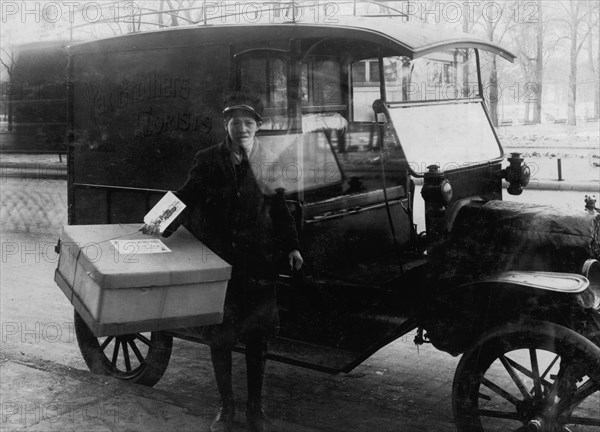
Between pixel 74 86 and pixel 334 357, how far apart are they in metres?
3.01

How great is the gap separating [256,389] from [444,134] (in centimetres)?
207

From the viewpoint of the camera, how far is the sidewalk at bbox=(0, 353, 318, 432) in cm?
373

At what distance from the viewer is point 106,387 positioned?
429 cm

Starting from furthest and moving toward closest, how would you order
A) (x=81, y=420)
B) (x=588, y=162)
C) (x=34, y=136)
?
1. (x=588, y=162)
2. (x=34, y=136)
3. (x=81, y=420)

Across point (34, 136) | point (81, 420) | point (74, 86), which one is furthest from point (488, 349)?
point (34, 136)

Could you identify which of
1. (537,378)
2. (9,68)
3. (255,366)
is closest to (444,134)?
(537,378)

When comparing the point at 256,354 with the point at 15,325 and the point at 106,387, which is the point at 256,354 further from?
the point at 15,325

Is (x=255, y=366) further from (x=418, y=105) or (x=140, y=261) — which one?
(x=418, y=105)

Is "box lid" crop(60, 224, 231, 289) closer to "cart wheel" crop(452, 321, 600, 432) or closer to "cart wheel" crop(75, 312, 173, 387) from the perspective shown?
"cart wheel" crop(75, 312, 173, 387)

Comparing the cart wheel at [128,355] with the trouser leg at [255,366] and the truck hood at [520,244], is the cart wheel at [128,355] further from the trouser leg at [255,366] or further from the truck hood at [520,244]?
the truck hood at [520,244]

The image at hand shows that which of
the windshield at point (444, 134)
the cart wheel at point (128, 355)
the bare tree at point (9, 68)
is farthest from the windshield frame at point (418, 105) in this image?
the bare tree at point (9, 68)

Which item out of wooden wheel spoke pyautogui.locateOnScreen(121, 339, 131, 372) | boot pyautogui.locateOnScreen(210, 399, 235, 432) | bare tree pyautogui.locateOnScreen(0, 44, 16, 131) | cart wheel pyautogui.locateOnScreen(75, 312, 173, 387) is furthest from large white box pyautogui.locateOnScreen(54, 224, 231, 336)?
bare tree pyautogui.locateOnScreen(0, 44, 16, 131)

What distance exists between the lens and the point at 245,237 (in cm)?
398

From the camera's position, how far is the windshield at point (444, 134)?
4297mm
